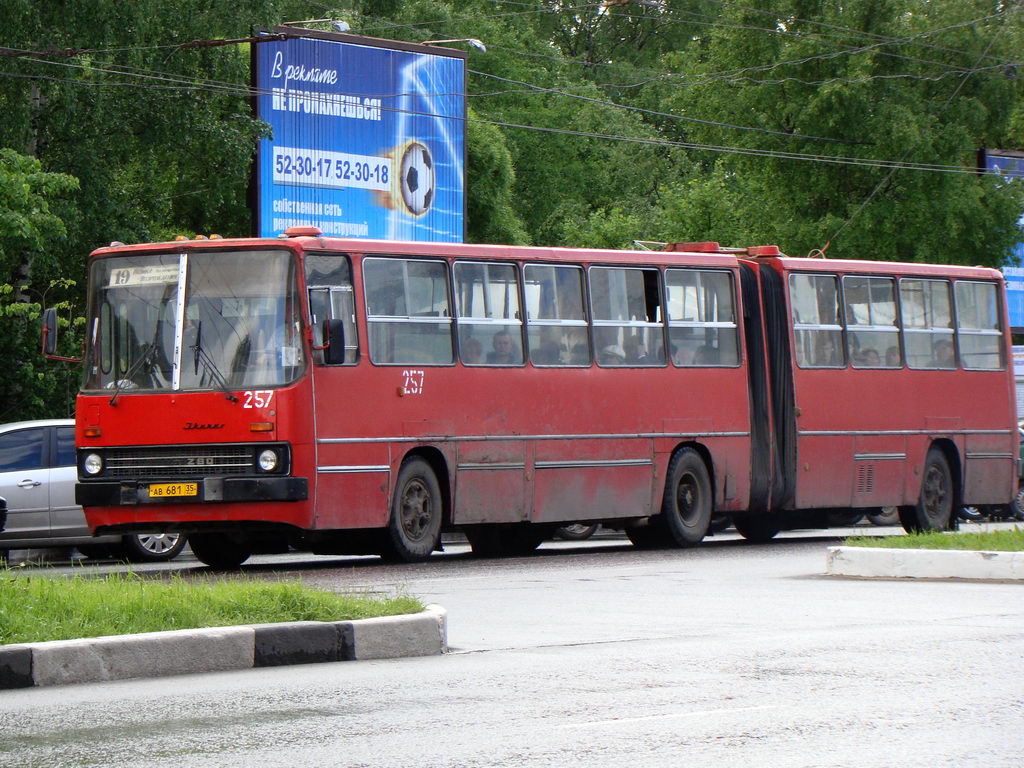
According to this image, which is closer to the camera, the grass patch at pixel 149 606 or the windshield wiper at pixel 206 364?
the grass patch at pixel 149 606

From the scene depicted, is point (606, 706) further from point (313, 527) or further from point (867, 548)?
point (313, 527)

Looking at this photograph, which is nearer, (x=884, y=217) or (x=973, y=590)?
(x=973, y=590)

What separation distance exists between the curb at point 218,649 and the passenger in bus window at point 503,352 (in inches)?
334

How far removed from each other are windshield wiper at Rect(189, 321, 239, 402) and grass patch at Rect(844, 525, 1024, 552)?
580 centimetres

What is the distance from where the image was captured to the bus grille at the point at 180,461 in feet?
56.4

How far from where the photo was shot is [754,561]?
18.7 meters

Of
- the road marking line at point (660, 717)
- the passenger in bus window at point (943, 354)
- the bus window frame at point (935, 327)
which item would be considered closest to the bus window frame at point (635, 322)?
the bus window frame at point (935, 327)

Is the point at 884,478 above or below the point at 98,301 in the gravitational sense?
below

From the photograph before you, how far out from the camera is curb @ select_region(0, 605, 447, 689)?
9.29m

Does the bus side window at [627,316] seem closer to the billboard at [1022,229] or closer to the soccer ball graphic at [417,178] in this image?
the soccer ball graphic at [417,178]

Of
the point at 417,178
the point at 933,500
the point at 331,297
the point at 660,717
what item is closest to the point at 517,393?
the point at 331,297

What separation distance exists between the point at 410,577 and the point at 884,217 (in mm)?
27251

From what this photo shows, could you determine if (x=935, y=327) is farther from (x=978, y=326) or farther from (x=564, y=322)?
(x=564, y=322)

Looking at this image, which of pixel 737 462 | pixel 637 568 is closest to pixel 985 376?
pixel 737 462
